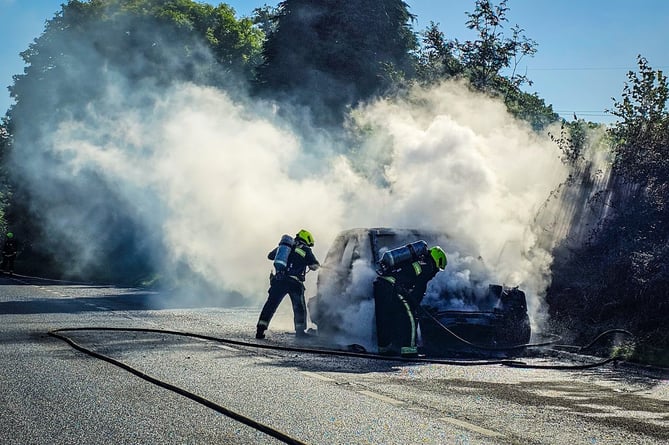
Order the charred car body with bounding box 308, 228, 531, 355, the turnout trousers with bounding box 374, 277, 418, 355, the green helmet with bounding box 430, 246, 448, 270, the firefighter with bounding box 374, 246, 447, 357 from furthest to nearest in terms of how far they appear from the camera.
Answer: the charred car body with bounding box 308, 228, 531, 355 < the green helmet with bounding box 430, 246, 448, 270 < the firefighter with bounding box 374, 246, 447, 357 < the turnout trousers with bounding box 374, 277, 418, 355

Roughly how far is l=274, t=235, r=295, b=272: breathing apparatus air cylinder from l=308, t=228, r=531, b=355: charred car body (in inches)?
23.5

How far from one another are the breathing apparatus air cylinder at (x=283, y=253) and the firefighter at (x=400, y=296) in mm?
2420

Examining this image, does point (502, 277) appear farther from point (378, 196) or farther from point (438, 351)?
point (378, 196)

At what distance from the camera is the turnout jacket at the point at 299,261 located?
14000 mm

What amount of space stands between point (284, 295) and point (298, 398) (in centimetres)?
594

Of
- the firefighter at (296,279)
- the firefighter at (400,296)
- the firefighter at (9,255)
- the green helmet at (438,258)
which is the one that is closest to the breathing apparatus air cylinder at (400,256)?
the firefighter at (400,296)

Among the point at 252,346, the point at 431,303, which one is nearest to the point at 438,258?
the point at 431,303

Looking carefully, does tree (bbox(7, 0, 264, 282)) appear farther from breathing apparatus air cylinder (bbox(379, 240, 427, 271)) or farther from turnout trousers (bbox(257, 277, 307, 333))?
breathing apparatus air cylinder (bbox(379, 240, 427, 271))

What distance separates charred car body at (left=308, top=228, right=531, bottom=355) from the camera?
39.0ft

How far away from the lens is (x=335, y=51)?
3659cm

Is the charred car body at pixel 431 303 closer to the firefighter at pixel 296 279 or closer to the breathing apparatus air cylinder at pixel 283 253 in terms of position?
the firefighter at pixel 296 279

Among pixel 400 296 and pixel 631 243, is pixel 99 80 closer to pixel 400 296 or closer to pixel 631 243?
pixel 631 243

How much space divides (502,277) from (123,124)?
28.8 metres

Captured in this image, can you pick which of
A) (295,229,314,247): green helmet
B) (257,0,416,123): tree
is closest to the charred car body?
(295,229,314,247): green helmet
